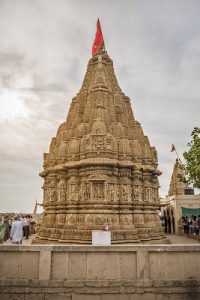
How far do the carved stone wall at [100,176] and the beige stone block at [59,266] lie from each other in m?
6.08

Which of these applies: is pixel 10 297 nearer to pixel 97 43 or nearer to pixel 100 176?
pixel 100 176

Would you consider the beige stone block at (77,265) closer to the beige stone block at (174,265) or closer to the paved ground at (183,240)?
the beige stone block at (174,265)

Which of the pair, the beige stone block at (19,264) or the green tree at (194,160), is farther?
the green tree at (194,160)

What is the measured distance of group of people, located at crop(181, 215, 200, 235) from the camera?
2063 centimetres

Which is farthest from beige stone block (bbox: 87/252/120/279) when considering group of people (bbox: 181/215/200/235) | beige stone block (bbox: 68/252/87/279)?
group of people (bbox: 181/215/200/235)

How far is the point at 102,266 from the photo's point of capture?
341 inches

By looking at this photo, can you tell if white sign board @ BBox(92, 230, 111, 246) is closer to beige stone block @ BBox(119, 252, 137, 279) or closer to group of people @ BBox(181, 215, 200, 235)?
beige stone block @ BBox(119, 252, 137, 279)

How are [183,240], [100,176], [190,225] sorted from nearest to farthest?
[100,176], [183,240], [190,225]

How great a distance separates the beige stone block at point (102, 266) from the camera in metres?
8.61

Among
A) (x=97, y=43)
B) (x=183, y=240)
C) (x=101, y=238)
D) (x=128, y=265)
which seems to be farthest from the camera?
(x=97, y=43)

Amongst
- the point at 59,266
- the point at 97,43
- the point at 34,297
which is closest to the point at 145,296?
the point at 59,266

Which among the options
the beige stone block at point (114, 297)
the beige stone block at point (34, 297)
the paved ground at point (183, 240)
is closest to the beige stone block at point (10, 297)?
the beige stone block at point (34, 297)

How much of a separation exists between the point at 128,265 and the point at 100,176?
754 centimetres

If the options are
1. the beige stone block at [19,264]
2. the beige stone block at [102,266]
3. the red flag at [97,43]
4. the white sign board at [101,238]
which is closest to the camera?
the beige stone block at [102,266]
